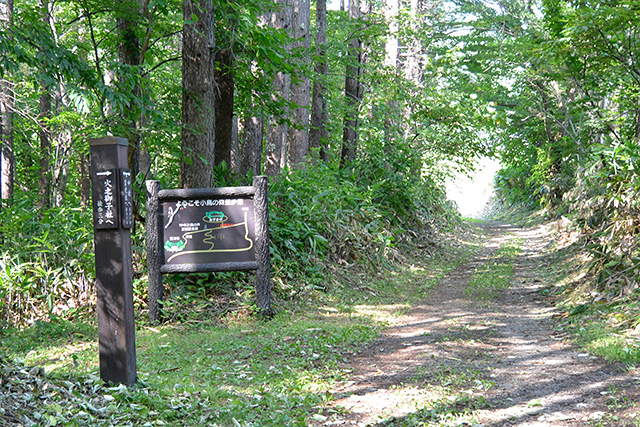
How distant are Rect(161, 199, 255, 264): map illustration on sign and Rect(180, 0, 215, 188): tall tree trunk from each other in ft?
2.81

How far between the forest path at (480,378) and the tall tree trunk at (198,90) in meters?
3.74

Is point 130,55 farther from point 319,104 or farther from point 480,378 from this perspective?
point 480,378

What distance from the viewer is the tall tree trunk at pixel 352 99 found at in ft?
48.0

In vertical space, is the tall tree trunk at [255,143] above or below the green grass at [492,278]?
above

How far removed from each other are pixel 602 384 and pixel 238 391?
3.01m

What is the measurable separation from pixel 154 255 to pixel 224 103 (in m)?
3.40

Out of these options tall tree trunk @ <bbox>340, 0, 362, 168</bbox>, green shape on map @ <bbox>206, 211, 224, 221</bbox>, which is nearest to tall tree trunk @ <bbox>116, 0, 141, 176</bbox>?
green shape on map @ <bbox>206, 211, 224, 221</bbox>

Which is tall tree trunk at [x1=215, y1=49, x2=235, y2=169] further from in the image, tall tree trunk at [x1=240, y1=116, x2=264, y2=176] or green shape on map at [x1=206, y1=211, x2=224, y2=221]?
tall tree trunk at [x1=240, y1=116, x2=264, y2=176]

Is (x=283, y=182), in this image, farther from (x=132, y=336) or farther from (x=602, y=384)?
(x=602, y=384)

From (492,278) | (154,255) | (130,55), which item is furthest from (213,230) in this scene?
(492,278)

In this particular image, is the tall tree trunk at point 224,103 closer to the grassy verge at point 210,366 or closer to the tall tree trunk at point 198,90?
the tall tree trunk at point 198,90

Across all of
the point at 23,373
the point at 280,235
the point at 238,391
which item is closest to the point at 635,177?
the point at 280,235

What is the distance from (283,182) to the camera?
10.4m

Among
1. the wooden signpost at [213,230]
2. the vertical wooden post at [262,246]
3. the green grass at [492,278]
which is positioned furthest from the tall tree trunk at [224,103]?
the green grass at [492,278]
